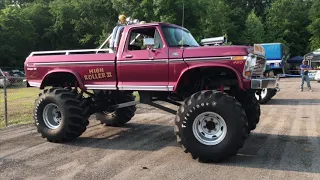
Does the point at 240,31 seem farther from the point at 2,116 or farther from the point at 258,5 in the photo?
the point at 2,116

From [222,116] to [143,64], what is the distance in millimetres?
1996

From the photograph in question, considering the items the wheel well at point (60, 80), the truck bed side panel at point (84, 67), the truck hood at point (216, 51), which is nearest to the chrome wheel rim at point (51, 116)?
the wheel well at point (60, 80)

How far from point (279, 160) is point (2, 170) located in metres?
4.73

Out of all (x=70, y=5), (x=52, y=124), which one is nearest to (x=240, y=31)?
(x=70, y=5)

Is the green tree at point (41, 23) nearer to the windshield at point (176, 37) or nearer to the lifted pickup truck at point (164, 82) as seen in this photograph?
the lifted pickup truck at point (164, 82)

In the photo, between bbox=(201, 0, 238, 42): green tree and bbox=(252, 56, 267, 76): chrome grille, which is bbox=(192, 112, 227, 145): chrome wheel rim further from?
bbox=(201, 0, 238, 42): green tree

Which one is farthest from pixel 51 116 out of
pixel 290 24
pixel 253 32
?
pixel 290 24

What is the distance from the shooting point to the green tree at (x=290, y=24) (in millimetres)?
58094

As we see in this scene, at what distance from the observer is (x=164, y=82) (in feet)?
23.4

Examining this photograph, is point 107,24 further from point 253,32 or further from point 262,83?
point 262,83

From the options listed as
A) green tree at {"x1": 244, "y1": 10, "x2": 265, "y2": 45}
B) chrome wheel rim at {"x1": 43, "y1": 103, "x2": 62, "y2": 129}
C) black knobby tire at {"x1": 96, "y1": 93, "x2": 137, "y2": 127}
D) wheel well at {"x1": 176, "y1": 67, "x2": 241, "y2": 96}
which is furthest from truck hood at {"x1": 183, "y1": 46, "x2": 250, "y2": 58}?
green tree at {"x1": 244, "y1": 10, "x2": 265, "y2": 45}

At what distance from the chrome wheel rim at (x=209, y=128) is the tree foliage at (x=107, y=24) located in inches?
949

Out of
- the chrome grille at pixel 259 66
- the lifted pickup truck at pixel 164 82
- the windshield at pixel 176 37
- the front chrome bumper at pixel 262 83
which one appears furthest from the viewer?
the windshield at pixel 176 37

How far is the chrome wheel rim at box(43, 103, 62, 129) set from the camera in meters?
8.26
